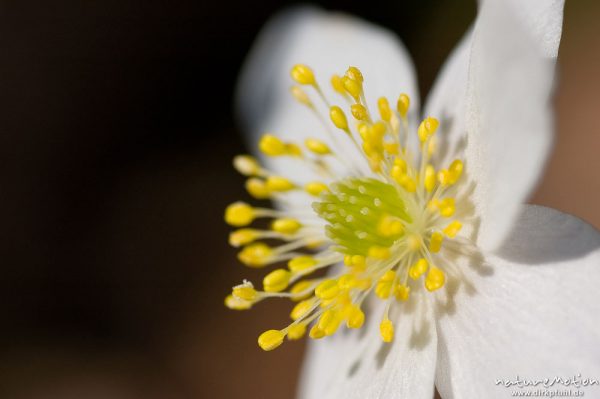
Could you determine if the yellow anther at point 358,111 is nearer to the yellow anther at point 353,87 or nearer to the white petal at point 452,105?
the yellow anther at point 353,87

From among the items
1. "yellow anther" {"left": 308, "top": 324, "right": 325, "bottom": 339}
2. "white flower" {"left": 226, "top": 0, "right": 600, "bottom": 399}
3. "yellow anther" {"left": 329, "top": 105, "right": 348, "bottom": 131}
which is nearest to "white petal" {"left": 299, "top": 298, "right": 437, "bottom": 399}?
"white flower" {"left": 226, "top": 0, "right": 600, "bottom": 399}

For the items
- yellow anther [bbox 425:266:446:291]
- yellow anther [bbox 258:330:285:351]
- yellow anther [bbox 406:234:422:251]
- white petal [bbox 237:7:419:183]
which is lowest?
yellow anther [bbox 425:266:446:291]

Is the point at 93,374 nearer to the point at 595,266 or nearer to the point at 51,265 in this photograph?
the point at 51,265

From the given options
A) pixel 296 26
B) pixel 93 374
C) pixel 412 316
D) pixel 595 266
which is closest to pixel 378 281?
pixel 412 316

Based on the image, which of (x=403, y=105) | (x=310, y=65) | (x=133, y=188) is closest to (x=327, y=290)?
(x=403, y=105)

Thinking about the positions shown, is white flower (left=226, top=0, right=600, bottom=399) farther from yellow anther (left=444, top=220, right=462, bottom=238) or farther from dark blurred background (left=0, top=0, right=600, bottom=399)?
dark blurred background (left=0, top=0, right=600, bottom=399)
